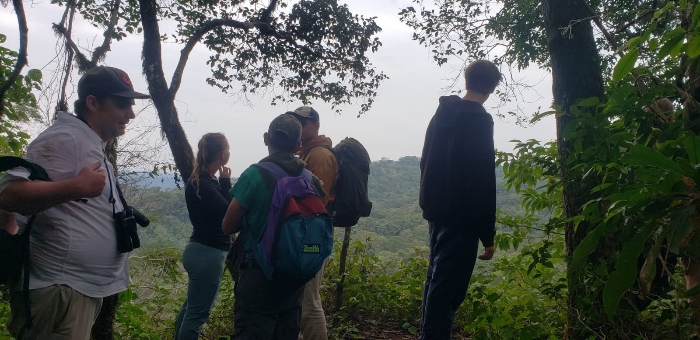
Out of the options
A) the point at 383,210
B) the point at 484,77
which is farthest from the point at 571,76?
the point at 383,210

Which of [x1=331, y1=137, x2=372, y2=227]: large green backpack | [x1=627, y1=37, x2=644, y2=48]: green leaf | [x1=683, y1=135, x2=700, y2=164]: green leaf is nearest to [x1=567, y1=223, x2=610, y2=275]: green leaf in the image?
[x1=683, y1=135, x2=700, y2=164]: green leaf

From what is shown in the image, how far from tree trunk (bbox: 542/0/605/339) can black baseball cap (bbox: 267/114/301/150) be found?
61.3 inches

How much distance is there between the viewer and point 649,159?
999 mm

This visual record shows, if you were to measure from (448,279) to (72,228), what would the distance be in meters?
1.82

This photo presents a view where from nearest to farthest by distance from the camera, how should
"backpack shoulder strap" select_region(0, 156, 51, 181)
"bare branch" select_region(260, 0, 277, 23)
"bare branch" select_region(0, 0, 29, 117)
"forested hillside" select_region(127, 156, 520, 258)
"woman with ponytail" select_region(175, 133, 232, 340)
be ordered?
"backpack shoulder strap" select_region(0, 156, 51, 181)
"woman with ponytail" select_region(175, 133, 232, 340)
"bare branch" select_region(0, 0, 29, 117)
"bare branch" select_region(260, 0, 277, 23)
"forested hillside" select_region(127, 156, 520, 258)

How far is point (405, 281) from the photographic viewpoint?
17.2 feet

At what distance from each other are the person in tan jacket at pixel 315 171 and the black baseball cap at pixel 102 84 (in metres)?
1.46

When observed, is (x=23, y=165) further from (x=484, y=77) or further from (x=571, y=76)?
(x=571, y=76)

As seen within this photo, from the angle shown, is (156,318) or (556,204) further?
(156,318)

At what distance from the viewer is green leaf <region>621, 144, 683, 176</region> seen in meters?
0.97

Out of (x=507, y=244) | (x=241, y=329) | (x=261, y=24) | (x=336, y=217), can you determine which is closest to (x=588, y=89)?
(x=507, y=244)

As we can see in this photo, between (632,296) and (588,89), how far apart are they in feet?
4.15

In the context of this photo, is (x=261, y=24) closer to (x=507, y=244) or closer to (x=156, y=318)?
(x=156, y=318)

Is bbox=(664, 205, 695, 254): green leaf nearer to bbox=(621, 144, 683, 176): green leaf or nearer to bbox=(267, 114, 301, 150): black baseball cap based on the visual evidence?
bbox=(621, 144, 683, 176): green leaf
